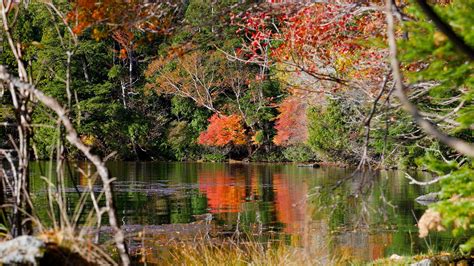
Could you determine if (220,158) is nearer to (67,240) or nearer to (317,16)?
(317,16)

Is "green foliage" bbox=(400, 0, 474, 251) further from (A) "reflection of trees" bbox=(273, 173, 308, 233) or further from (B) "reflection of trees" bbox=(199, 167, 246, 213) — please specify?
(B) "reflection of trees" bbox=(199, 167, 246, 213)

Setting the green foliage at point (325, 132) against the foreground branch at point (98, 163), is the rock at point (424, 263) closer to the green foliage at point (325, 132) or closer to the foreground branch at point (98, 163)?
the foreground branch at point (98, 163)

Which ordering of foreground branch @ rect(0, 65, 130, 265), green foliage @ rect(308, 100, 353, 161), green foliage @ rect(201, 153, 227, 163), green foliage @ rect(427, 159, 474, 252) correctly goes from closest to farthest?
foreground branch @ rect(0, 65, 130, 265), green foliage @ rect(427, 159, 474, 252), green foliage @ rect(308, 100, 353, 161), green foliage @ rect(201, 153, 227, 163)

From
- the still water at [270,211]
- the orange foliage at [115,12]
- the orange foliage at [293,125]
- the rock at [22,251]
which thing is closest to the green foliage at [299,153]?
the orange foliage at [293,125]

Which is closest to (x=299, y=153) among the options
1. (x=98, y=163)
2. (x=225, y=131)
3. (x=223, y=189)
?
(x=225, y=131)

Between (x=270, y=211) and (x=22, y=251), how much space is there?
46.0 ft

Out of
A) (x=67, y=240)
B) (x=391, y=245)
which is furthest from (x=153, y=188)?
(x=67, y=240)

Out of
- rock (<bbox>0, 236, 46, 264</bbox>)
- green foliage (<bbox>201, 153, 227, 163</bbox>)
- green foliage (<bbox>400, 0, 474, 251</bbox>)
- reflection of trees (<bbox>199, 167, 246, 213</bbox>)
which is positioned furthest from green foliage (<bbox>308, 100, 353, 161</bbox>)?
rock (<bbox>0, 236, 46, 264</bbox>)

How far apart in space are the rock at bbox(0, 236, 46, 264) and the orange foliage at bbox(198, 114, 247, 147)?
110ft

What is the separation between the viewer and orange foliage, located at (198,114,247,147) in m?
36.8

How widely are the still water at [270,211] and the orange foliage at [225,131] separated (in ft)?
Answer: 23.6

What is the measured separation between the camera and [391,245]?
1191 cm

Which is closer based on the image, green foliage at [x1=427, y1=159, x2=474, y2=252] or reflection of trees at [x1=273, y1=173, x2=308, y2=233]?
green foliage at [x1=427, y1=159, x2=474, y2=252]

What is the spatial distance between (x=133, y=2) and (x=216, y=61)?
98.3 ft
